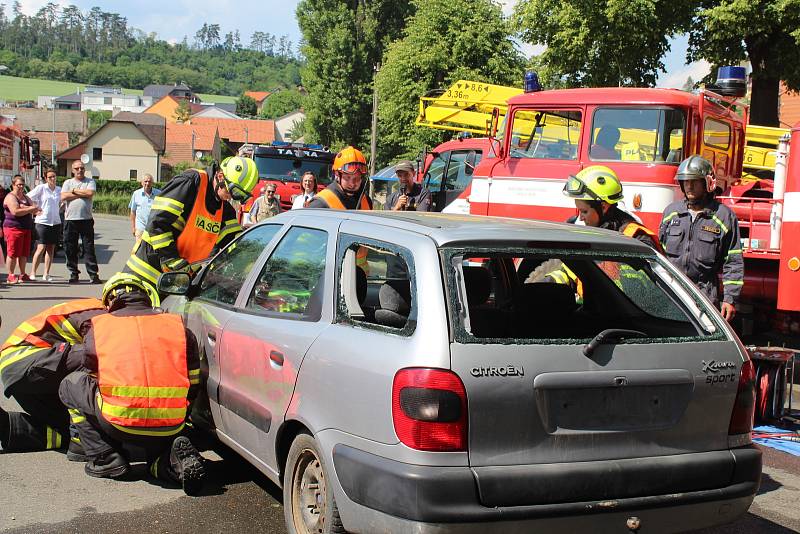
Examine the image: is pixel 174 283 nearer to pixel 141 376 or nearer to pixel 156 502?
pixel 141 376

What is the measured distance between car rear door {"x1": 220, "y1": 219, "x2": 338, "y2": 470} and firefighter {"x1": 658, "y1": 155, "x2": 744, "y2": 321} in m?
3.08

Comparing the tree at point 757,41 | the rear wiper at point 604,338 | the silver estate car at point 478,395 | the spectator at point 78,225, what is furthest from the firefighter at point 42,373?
the tree at point 757,41

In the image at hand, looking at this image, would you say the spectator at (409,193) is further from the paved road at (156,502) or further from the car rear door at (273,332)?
the car rear door at (273,332)

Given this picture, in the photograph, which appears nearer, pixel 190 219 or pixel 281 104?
pixel 190 219

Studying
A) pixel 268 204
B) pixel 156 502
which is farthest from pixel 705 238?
pixel 268 204

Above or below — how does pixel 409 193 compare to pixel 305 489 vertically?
above

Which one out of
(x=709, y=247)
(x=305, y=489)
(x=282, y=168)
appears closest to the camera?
(x=305, y=489)

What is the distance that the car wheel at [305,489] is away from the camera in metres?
3.60

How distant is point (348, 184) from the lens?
726 centimetres

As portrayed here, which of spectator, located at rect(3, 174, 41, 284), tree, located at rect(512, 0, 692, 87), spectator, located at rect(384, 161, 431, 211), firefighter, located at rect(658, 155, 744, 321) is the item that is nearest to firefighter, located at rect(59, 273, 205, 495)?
firefighter, located at rect(658, 155, 744, 321)

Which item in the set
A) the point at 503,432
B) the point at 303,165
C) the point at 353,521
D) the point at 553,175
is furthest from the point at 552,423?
the point at 303,165

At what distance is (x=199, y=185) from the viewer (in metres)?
6.61

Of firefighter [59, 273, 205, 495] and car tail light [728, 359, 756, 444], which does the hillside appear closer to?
firefighter [59, 273, 205, 495]

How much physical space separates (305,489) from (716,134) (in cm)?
758
